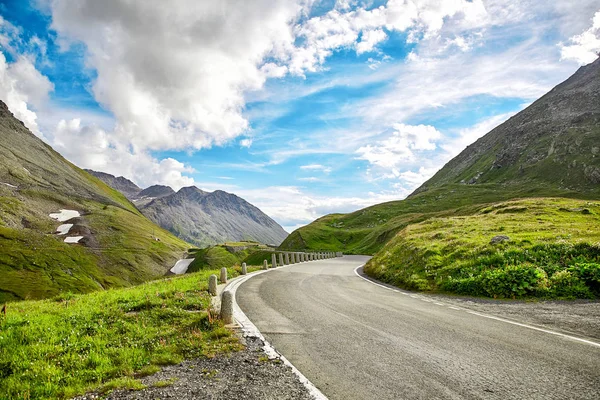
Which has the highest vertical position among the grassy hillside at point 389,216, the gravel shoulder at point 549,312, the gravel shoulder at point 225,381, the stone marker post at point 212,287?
the grassy hillside at point 389,216

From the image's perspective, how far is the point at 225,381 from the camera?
5738 millimetres

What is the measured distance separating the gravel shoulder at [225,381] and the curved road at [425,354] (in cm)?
49

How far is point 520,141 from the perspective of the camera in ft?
646

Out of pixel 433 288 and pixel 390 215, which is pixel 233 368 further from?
pixel 390 215

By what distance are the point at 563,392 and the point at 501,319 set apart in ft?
18.2

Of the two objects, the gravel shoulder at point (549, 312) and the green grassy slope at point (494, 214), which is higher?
the green grassy slope at point (494, 214)

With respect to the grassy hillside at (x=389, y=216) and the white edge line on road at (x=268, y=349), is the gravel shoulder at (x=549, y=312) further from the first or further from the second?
the grassy hillside at (x=389, y=216)

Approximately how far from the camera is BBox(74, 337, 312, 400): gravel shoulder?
5.23 m

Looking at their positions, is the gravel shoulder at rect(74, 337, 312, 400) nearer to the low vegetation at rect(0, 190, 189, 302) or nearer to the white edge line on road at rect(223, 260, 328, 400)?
the white edge line on road at rect(223, 260, 328, 400)

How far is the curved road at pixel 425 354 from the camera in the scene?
5176 millimetres

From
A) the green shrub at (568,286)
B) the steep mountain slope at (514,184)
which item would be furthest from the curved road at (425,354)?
the steep mountain slope at (514,184)

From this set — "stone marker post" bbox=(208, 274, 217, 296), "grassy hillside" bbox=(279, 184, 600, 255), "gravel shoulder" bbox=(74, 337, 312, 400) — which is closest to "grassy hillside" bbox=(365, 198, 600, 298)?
"stone marker post" bbox=(208, 274, 217, 296)

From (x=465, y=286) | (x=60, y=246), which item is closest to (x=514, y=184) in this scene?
(x=465, y=286)

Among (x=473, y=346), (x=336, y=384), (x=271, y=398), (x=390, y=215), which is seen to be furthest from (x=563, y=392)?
(x=390, y=215)
